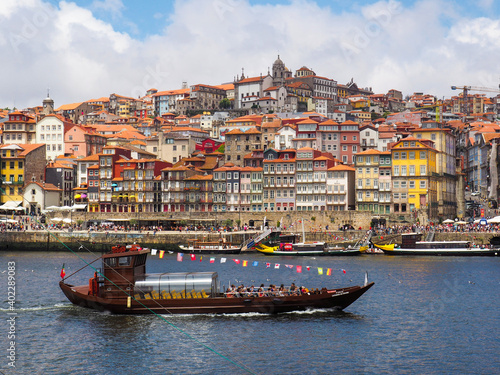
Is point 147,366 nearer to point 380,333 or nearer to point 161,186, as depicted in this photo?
point 380,333

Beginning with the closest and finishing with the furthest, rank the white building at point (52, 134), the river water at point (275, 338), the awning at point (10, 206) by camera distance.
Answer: the river water at point (275, 338) < the awning at point (10, 206) < the white building at point (52, 134)

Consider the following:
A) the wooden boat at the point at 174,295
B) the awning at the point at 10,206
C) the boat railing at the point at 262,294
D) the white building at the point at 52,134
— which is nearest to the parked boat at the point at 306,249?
the awning at the point at 10,206

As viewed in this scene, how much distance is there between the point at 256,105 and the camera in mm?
185625

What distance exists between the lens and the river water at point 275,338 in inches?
1252

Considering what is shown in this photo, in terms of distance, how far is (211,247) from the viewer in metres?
88.9

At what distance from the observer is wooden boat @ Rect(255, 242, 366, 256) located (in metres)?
85.9

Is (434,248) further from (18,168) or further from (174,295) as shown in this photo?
(18,168)

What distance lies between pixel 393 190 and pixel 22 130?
72.3 metres

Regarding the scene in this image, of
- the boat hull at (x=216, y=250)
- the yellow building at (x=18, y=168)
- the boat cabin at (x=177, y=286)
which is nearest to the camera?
the boat cabin at (x=177, y=286)

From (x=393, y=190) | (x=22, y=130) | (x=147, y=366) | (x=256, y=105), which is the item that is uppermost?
(x=256, y=105)

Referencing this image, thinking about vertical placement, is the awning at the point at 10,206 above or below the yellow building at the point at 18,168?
below

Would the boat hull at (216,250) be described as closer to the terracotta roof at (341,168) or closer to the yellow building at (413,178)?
the terracotta roof at (341,168)

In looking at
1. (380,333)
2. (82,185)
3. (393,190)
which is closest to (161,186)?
(82,185)

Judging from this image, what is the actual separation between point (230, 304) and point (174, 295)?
126 inches
